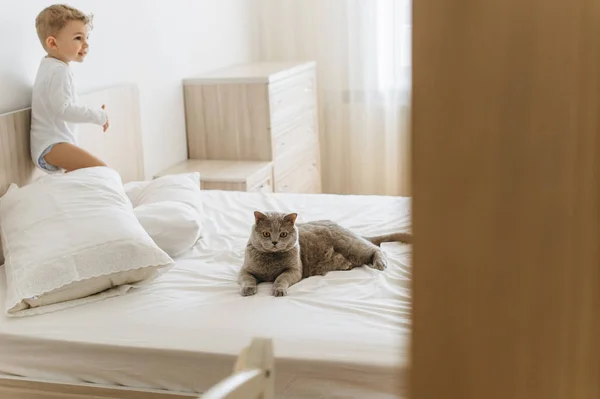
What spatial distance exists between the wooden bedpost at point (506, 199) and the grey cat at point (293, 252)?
5.49ft

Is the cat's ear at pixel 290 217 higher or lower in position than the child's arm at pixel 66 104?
lower

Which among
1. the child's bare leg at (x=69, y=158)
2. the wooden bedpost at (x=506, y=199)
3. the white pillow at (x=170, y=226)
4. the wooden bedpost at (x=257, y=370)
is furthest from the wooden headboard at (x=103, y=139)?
the wooden bedpost at (x=506, y=199)

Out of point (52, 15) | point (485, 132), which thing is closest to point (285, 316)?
A: point (52, 15)

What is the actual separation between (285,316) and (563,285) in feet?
5.12

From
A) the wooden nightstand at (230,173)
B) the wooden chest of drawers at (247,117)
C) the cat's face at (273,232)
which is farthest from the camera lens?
the wooden chest of drawers at (247,117)

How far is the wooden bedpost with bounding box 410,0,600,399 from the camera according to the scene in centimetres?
33

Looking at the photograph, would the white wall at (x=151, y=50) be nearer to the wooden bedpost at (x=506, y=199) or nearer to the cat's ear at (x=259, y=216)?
the cat's ear at (x=259, y=216)

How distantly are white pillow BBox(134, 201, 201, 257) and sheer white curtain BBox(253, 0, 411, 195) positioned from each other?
7.24ft

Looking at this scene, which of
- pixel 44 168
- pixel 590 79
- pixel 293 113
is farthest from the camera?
pixel 293 113

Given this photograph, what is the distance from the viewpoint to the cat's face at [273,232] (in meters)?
2.11

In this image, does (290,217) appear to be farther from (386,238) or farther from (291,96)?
(291,96)

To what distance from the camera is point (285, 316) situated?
189 cm

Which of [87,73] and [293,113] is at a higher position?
[87,73]

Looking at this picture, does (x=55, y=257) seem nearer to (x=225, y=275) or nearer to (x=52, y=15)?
(x=225, y=275)
